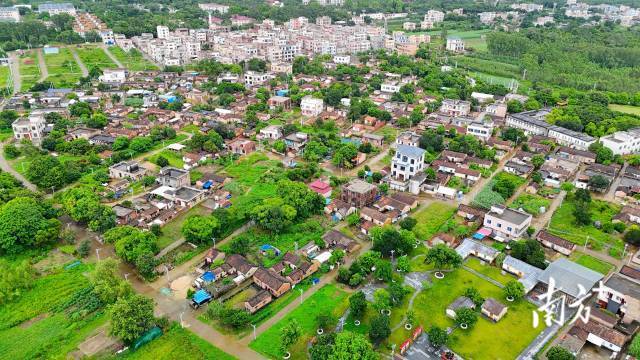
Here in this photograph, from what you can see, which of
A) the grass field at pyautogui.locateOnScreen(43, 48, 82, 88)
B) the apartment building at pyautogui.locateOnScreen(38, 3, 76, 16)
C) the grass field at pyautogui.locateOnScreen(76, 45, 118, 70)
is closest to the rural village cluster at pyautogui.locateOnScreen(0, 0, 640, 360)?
the grass field at pyautogui.locateOnScreen(43, 48, 82, 88)

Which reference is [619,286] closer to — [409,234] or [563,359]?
[563,359]

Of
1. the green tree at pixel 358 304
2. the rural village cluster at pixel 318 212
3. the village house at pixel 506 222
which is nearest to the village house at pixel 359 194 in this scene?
the rural village cluster at pixel 318 212

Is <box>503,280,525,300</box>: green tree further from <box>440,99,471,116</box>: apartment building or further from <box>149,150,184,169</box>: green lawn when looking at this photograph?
<box>440,99,471,116</box>: apartment building

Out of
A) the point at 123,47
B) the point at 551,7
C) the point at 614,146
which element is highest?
the point at 551,7

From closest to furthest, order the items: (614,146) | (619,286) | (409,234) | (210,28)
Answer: (619,286), (409,234), (614,146), (210,28)

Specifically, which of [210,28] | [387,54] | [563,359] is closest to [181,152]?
[563,359]

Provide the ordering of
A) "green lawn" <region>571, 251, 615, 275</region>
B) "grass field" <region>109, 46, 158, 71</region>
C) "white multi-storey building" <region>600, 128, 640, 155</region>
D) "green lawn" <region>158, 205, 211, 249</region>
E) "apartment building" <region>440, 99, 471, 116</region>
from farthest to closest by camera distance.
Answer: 1. "grass field" <region>109, 46, 158, 71</region>
2. "apartment building" <region>440, 99, 471, 116</region>
3. "white multi-storey building" <region>600, 128, 640, 155</region>
4. "green lawn" <region>158, 205, 211, 249</region>
5. "green lawn" <region>571, 251, 615, 275</region>

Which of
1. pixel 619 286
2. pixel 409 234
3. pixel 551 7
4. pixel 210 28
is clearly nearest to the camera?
pixel 619 286
